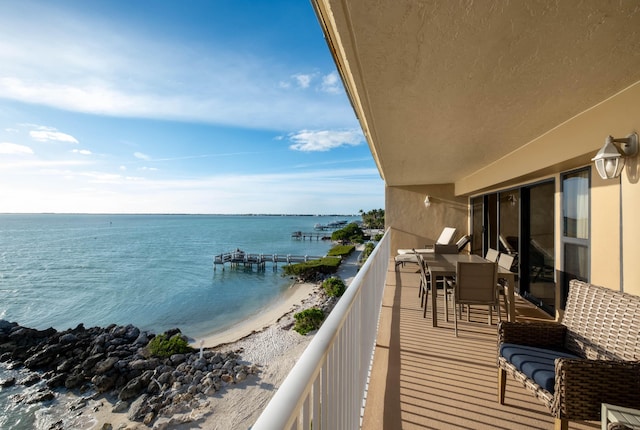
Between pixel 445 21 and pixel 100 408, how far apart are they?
12.9 m

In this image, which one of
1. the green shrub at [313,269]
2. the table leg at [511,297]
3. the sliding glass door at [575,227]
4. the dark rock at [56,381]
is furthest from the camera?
the green shrub at [313,269]

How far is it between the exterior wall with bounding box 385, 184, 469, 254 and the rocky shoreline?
6.73 metres

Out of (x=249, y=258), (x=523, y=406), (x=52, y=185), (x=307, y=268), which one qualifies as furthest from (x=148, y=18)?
(x=52, y=185)

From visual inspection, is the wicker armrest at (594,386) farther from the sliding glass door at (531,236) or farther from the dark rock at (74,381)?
the dark rock at (74,381)

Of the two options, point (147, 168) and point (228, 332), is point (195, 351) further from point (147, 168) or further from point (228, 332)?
point (147, 168)

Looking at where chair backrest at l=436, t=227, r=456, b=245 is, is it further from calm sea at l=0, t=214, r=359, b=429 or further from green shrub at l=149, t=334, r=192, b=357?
calm sea at l=0, t=214, r=359, b=429

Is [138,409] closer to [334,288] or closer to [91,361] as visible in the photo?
[91,361]

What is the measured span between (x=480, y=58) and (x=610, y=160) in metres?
1.60

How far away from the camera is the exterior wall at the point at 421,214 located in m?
9.34

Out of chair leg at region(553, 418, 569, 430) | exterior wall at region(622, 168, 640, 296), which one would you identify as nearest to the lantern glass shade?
exterior wall at region(622, 168, 640, 296)

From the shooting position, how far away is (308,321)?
13.3m

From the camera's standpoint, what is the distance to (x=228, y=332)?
14688mm

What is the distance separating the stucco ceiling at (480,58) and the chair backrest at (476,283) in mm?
1617

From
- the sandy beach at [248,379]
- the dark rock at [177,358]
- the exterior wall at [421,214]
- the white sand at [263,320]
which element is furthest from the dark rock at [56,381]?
the exterior wall at [421,214]
